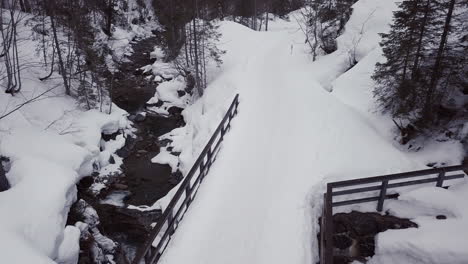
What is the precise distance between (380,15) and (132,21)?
3158 centimetres

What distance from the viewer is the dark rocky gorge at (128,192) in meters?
11.1

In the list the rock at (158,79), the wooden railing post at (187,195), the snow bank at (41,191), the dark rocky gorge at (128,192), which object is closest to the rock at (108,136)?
the dark rocky gorge at (128,192)

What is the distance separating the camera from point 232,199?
9.09 m

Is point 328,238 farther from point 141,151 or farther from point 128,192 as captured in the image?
point 141,151

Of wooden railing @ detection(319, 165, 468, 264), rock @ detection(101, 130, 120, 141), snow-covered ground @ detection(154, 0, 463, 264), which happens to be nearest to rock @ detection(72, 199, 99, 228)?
snow-covered ground @ detection(154, 0, 463, 264)

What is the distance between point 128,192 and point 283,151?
25.3 feet

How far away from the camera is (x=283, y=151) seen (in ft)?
39.3

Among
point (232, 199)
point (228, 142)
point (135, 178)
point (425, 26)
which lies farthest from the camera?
point (135, 178)

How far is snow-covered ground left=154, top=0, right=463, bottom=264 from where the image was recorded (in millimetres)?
7734

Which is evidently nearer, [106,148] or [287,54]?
[106,148]

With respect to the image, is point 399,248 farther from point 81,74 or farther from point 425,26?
point 81,74

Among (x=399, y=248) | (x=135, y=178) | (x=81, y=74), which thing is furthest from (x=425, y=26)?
(x=81, y=74)

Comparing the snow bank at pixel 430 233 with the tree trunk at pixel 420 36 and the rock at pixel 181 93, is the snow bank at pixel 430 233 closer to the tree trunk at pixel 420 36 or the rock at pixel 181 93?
the tree trunk at pixel 420 36

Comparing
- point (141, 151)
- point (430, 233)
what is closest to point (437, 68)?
point (430, 233)
